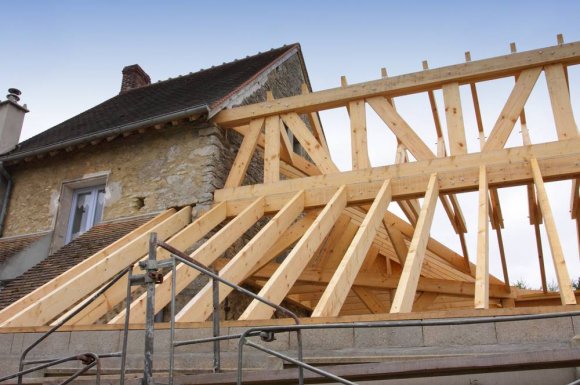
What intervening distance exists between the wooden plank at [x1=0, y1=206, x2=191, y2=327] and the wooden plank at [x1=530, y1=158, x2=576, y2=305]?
4504 mm

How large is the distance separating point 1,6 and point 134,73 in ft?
19.7

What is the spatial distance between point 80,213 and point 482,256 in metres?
7.19

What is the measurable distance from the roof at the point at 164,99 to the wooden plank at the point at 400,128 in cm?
250

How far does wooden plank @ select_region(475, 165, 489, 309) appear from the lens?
14.5 feet

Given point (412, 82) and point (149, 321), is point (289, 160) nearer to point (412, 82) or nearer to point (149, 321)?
point (412, 82)

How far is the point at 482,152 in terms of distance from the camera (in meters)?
6.95

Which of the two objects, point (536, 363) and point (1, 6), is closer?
point (536, 363)

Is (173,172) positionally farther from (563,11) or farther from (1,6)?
(563,11)

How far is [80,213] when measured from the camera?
9766 mm

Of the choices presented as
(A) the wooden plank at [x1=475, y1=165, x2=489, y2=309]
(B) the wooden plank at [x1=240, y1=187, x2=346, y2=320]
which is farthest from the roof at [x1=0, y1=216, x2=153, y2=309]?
(A) the wooden plank at [x1=475, y1=165, x2=489, y2=309]

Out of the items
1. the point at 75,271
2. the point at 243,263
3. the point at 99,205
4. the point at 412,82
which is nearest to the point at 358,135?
the point at 412,82

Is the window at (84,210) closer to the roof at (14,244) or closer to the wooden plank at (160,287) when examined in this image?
the roof at (14,244)

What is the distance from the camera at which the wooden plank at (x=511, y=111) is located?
7.06 meters

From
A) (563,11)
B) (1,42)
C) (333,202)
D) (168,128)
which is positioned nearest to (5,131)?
(1,42)
